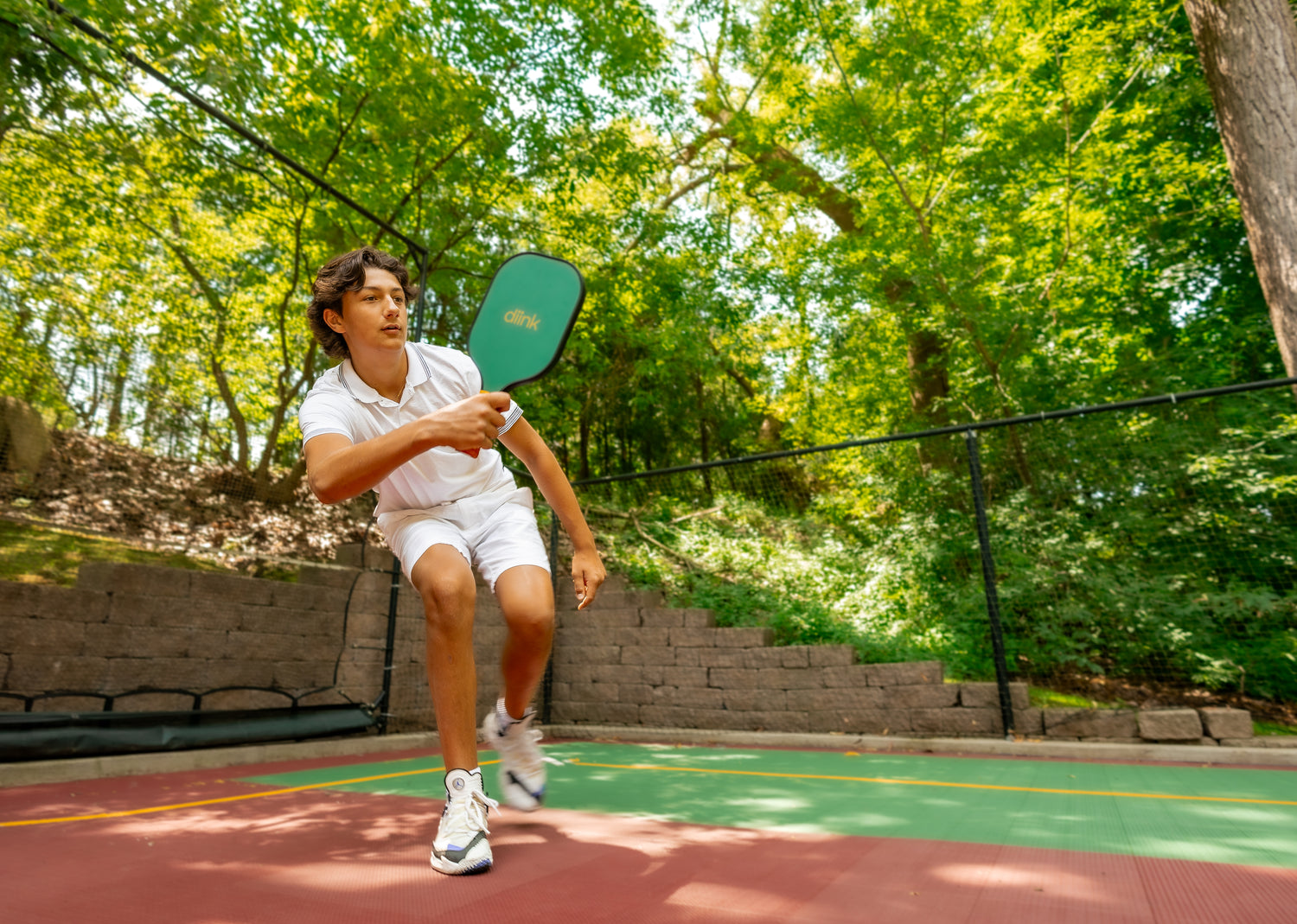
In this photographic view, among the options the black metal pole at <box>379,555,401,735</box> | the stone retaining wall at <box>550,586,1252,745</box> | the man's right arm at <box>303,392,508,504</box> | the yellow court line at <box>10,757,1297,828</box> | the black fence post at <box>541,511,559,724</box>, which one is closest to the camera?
the man's right arm at <box>303,392,508,504</box>

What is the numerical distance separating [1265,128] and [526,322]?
21.0 feet

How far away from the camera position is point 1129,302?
9.95 metres

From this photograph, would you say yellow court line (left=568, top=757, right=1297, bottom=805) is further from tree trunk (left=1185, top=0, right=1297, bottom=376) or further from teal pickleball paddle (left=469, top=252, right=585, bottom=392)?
tree trunk (left=1185, top=0, right=1297, bottom=376)

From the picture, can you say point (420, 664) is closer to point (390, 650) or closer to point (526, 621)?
point (390, 650)

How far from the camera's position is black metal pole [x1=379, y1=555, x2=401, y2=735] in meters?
5.83

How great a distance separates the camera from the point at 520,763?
2.72 meters

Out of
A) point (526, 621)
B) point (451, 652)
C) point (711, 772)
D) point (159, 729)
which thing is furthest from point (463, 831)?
point (159, 729)

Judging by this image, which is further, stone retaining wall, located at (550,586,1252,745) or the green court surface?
stone retaining wall, located at (550,586,1252,745)

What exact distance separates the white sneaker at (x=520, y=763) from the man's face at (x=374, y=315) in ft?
4.47

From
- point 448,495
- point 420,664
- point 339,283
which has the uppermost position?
point 339,283

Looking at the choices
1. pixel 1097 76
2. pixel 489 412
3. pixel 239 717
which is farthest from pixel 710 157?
pixel 489 412

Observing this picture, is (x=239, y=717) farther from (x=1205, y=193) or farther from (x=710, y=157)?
(x=710, y=157)

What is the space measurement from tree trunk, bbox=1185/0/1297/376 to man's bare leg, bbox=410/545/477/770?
244 inches

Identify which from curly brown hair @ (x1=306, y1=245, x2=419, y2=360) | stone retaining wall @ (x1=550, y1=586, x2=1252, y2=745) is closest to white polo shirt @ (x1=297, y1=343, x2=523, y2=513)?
curly brown hair @ (x1=306, y1=245, x2=419, y2=360)
